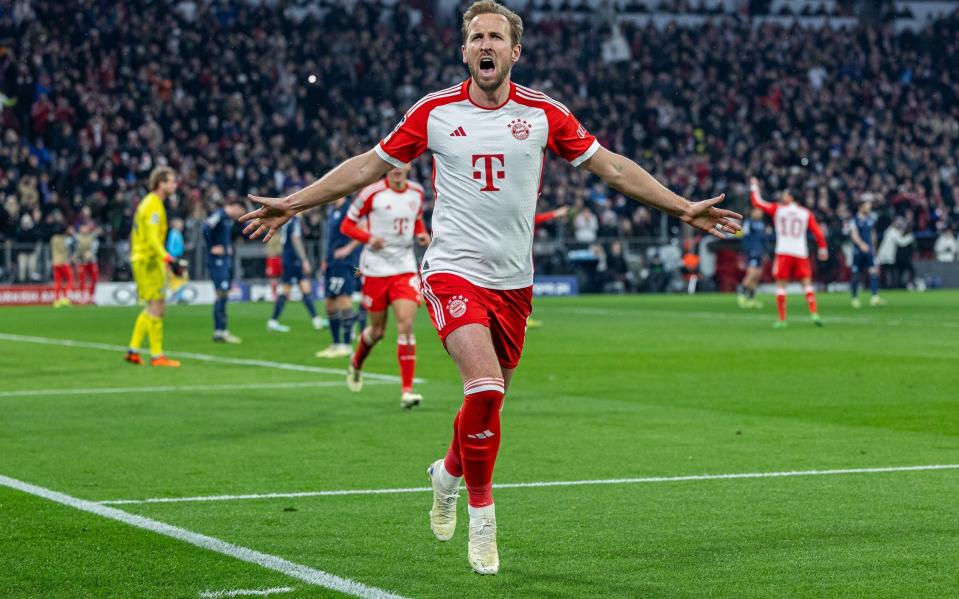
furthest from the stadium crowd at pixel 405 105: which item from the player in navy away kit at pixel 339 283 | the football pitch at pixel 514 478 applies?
the football pitch at pixel 514 478

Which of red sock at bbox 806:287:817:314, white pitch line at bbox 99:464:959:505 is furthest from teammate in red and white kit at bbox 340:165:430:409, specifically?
red sock at bbox 806:287:817:314

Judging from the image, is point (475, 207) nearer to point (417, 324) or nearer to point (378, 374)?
point (378, 374)

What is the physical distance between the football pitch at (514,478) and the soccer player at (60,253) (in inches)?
725

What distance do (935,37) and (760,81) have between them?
27.0ft

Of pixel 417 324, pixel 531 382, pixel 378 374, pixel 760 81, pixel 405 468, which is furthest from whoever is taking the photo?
pixel 760 81

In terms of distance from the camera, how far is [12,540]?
7262mm

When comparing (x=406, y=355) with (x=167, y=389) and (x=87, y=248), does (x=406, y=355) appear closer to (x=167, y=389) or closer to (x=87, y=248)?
(x=167, y=389)

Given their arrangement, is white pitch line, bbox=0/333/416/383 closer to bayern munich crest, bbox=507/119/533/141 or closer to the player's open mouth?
bayern munich crest, bbox=507/119/533/141

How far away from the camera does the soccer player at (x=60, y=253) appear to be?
37.9 m

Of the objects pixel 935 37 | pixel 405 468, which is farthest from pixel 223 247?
pixel 935 37

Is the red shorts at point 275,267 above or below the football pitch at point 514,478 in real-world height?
above

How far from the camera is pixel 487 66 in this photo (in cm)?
692

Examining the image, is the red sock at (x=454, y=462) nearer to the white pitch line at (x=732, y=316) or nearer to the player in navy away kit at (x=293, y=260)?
the player in navy away kit at (x=293, y=260)

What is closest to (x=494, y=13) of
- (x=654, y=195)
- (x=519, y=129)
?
(x=519, y=129)
